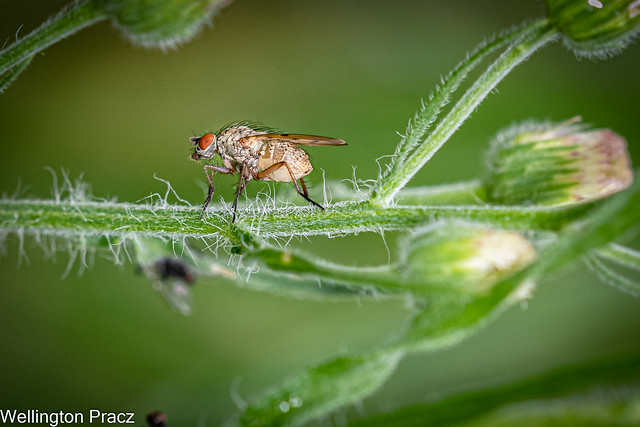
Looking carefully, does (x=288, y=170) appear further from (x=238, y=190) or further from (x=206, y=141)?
(x=206, y=141)

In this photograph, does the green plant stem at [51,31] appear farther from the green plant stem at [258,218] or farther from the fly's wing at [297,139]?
the fly's wing at [297,139]

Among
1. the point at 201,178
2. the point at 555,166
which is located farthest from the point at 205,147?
the point at 201,178

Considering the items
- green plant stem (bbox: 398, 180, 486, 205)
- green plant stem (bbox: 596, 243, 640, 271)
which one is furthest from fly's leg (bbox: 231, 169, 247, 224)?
green plant stem (bbox: 596, 243, 640, 271)

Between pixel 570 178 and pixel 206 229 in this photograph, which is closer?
pixel 206 229

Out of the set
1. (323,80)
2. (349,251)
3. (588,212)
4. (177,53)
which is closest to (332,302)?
(349,251)

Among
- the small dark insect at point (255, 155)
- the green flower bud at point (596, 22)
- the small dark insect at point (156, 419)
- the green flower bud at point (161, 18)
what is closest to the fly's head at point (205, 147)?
the small dark insect at point (255, 155)

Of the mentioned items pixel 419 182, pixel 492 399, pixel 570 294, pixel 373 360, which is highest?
pixel 419 182

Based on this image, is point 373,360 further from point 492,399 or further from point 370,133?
point 370,133
